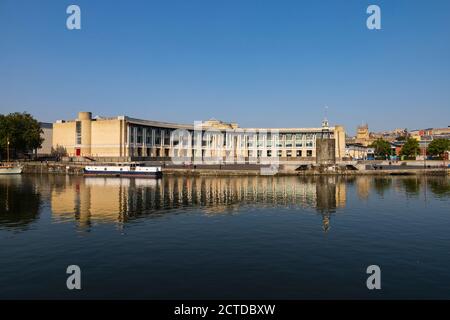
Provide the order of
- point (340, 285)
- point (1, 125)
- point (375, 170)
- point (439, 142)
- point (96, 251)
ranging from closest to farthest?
point (340, 285) → point (96, 251) → point (375, 170) → point (1, 125) → point (439, 142)

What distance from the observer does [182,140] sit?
545 feet

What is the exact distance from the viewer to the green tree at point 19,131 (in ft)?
422

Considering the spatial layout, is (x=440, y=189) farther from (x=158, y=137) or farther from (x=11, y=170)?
(x=11, y=170)

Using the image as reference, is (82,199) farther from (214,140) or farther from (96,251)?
(214,140)

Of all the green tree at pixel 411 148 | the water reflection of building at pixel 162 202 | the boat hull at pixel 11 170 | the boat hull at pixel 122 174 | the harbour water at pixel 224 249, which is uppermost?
the green tree at pixel 411 148

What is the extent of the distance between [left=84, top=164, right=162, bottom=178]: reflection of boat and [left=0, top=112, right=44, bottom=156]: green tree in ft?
139

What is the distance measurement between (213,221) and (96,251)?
14.3 m

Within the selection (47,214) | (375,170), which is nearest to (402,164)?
(375,170)

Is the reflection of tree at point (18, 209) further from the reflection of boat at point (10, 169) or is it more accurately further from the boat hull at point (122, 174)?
the reflection of boat at point (10, 169)

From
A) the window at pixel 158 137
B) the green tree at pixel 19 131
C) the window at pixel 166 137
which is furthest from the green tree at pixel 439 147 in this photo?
the green tree at pixel 19 131

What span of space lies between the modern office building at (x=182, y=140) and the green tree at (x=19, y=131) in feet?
43.7

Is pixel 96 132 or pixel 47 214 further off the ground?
pixel 96 132

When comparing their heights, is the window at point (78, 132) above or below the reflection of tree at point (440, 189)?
above

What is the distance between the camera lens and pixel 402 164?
142250mm
